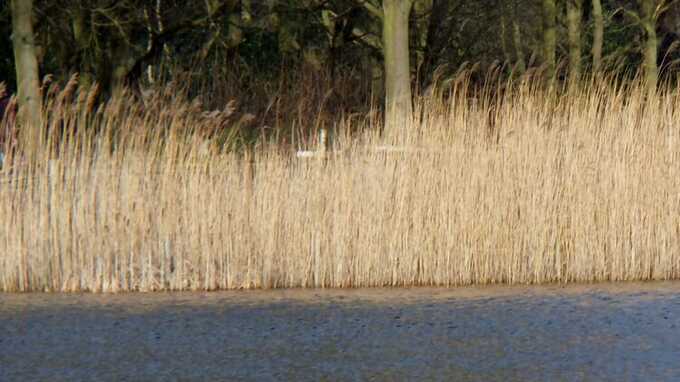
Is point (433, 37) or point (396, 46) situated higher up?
point (433, 37)

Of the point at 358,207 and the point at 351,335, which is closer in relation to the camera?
the point at 351,335

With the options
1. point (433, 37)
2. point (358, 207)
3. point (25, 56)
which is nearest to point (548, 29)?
point (433, 37)

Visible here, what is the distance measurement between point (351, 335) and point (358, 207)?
2.32 m

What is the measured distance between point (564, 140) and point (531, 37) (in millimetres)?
19830

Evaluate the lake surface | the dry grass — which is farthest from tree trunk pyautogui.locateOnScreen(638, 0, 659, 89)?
the lake surface

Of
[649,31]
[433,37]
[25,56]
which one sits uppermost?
[433,37]

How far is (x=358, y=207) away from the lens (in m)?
9.41

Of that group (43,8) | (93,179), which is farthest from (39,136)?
(43,8)

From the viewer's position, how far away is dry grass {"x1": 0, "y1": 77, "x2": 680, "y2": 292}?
9172mm

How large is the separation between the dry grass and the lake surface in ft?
1.09

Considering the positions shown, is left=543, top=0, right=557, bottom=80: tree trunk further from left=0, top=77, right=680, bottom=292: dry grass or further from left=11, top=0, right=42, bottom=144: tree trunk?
left=0, top=77, right=680, bottom=292: dry grass

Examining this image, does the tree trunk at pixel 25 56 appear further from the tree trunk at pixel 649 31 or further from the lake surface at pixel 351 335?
the tree trunk at pixel 649 31

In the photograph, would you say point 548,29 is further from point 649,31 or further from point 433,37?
point 433,37

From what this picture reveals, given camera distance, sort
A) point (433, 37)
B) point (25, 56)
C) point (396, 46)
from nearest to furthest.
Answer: point (25, 56)
point (396, 46)
point (433, 37)
